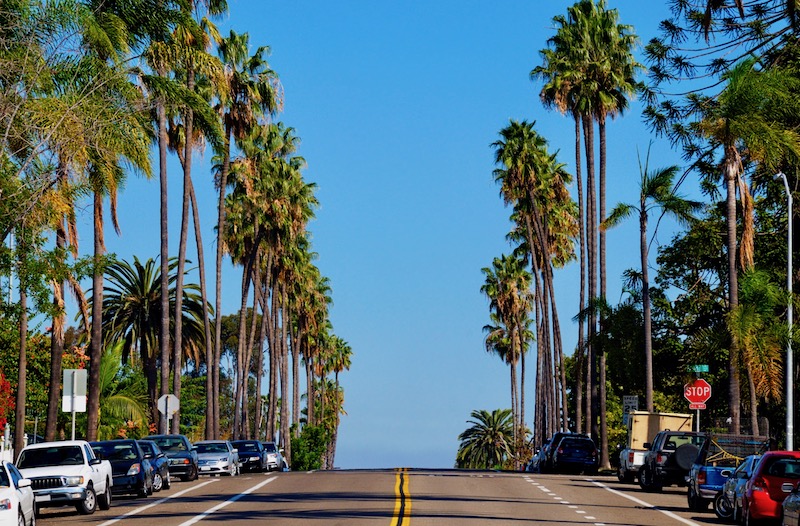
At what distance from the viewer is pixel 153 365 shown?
74.7m

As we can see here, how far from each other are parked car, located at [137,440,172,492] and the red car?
1629cm

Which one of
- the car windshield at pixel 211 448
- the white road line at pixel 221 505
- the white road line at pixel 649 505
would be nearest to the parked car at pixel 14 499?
the white road line at pixel 221 505

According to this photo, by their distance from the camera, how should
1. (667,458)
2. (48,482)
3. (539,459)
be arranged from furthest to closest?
(539,459)
(667,458)
(48,482)

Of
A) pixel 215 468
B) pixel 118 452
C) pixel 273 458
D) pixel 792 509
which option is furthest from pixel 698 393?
pixel 273 458

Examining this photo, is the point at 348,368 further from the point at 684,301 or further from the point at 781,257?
the point at 781,257

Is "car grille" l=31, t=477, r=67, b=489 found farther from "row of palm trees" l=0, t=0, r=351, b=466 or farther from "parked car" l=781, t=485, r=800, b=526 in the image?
"parked car" l=781, t=485, r=800, b=526

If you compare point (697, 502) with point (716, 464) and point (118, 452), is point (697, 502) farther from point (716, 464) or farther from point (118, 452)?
point (118, 452)

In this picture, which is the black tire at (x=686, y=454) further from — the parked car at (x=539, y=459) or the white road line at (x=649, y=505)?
the parked car at (x=539, y=459)

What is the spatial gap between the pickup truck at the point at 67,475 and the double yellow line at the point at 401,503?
646cm

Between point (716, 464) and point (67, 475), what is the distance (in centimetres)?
1402

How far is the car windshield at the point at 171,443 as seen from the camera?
4165 cm

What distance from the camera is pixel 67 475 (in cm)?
2753

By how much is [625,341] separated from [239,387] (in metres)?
28.7

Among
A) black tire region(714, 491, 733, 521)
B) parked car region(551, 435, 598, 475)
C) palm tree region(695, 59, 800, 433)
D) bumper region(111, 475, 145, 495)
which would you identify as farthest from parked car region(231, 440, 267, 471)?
black tire region(714, 491, 733, 521)
